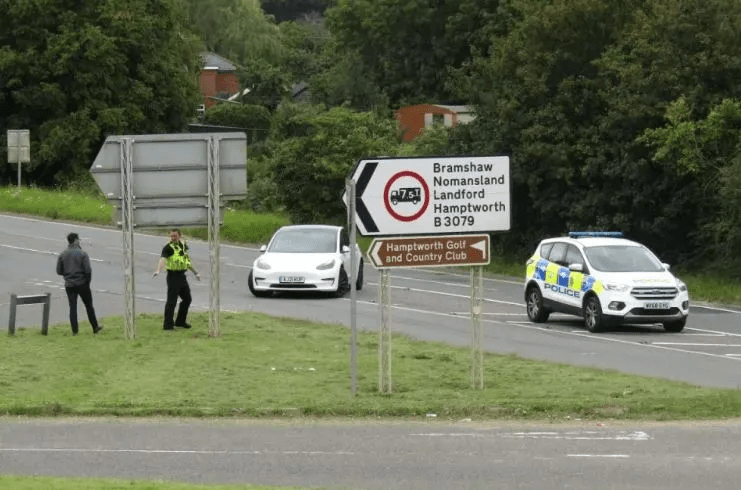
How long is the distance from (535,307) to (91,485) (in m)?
19.7

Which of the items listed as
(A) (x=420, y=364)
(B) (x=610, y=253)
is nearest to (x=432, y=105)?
(B) (x=610, y=253)

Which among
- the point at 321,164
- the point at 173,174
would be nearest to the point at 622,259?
the point at 173,174

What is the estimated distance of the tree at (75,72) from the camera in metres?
69.9

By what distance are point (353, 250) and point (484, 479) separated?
5392mm

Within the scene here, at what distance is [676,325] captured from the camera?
2895cm

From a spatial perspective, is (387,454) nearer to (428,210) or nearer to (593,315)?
(428,210)

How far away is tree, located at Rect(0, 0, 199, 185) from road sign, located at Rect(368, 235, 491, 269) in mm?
53193

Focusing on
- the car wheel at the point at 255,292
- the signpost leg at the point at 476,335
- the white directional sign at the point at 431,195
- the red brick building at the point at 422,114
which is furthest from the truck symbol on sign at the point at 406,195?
the red brick building at the point at 422,114

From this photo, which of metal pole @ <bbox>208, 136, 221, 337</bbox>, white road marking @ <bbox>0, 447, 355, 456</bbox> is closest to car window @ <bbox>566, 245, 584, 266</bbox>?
metal pole @ <bbox>208, 136, 221, 337</bbox>

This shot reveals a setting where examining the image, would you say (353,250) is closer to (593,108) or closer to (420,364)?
(420,364)

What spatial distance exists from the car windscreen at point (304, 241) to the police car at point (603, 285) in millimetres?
5745

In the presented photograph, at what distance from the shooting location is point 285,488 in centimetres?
1221

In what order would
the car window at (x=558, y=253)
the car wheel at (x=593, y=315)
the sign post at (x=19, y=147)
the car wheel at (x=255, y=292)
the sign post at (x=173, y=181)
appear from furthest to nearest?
the sign post at (x=19, y=147), the car wheel at (x=255, y=292), the car window at (x=558, y=253), the car wheel at (x=593, y=315), the sign post at (x=173, y=181)

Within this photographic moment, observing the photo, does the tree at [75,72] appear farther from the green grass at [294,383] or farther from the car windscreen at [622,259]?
the green grass at [294,383]
